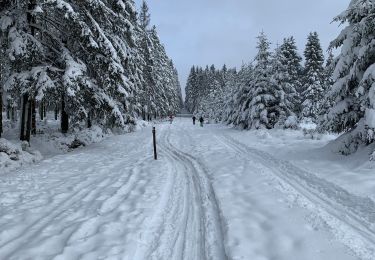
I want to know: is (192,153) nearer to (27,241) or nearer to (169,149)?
(169,149)

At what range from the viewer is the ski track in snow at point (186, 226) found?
5756 millimetres

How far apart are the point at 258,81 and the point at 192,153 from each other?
15.9 meters

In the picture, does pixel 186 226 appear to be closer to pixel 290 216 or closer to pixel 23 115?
pixel 290 216

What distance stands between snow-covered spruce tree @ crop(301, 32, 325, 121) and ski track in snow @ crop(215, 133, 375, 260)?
104 feet

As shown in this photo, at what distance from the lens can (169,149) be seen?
62.4ft

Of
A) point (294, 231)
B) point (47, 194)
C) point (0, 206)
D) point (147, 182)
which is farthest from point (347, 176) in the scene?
point (0, 206)

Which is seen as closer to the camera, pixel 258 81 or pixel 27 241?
pixel 27 241

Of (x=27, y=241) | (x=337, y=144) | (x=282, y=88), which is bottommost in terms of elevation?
(x=27, y=241)

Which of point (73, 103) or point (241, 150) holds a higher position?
point (73, 103)

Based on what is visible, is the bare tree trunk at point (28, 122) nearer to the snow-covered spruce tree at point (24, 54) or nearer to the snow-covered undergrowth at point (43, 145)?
the snow-covered spruce tree at point (24, 54)

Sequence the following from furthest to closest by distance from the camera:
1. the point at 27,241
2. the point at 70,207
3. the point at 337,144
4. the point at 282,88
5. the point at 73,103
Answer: the point at 282,88 → the point at 73,103 → the point at 337,144 → the point at 70,207 → the point at 27,241

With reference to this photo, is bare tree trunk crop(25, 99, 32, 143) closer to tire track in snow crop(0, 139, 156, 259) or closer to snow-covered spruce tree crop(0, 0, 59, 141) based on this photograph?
snow-covered spruce tree crop(0, 0, 59, 141)

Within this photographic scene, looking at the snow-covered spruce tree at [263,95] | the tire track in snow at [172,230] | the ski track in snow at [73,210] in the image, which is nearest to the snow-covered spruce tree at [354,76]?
the tire track in snow at [172,230]

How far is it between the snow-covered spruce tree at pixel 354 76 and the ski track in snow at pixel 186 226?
19.0 feet
